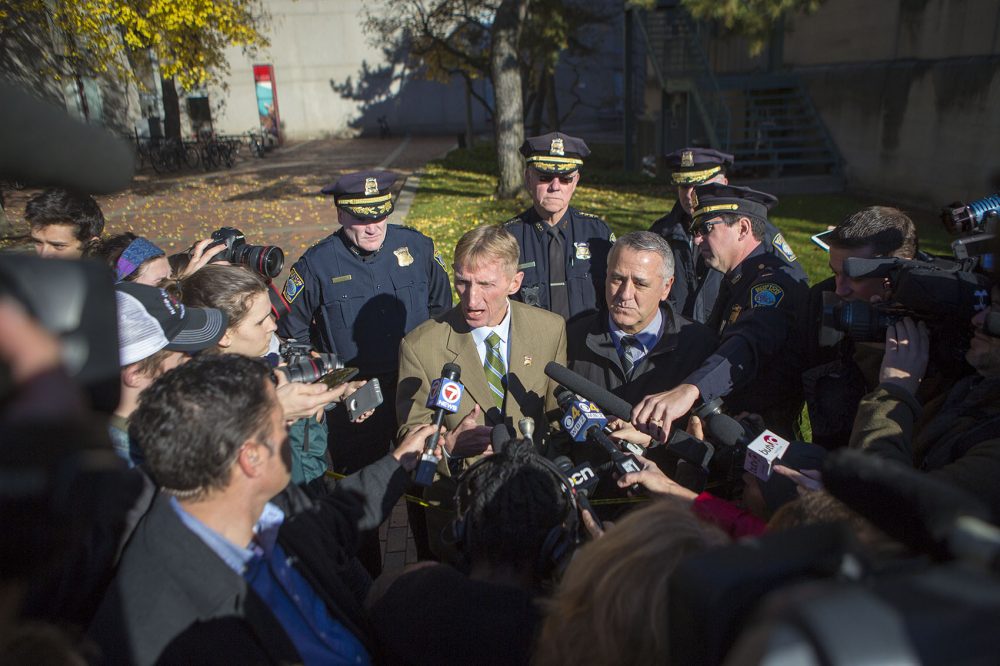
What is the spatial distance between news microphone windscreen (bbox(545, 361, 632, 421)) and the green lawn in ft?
21.0

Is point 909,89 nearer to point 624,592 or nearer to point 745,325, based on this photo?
point 745,325

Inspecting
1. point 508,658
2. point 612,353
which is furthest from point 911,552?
point 612,353

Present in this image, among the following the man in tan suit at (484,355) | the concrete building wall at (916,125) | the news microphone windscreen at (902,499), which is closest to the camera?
the news microphone windscreen at (902,499)

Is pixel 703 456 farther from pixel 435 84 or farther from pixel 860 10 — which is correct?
pixel 435 84

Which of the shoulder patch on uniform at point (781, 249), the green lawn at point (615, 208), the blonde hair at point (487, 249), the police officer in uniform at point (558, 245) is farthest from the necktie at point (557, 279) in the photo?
the green lawn at point (615, 208)

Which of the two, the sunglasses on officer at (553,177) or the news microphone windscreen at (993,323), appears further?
the sunglasses on officer at (553,177)

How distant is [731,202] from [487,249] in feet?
4.49

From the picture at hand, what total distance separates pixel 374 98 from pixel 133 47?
72.0ft

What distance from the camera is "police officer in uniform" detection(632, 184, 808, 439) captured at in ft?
9.00

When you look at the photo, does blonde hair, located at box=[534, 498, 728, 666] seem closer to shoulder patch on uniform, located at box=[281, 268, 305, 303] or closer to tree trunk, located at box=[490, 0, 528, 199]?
shoulder patch on uniform, located at box=[281, 268, 305, 303]

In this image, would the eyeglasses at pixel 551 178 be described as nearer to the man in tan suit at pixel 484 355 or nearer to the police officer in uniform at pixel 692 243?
the police officer in uniform at pixel 692 243

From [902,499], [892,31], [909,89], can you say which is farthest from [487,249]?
[892,31]

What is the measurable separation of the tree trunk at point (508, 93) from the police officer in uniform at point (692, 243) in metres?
9.88

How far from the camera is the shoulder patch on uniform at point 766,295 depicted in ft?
10.4
